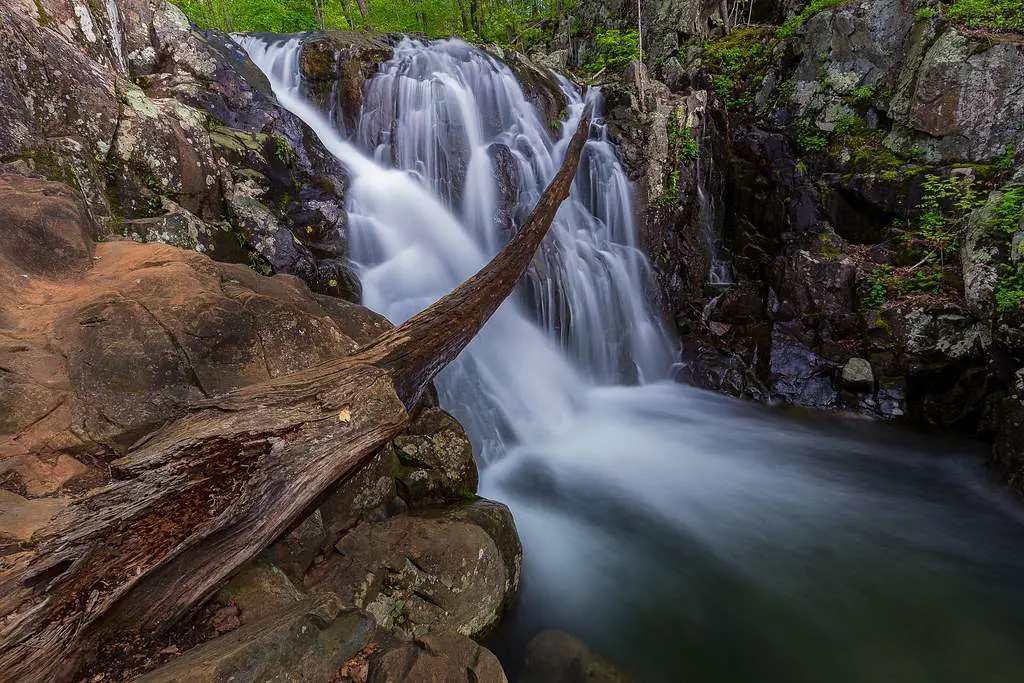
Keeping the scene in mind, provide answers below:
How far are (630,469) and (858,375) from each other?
452 cm

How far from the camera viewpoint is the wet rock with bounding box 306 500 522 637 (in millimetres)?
3086

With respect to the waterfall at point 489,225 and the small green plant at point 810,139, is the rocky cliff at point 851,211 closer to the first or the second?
the small green plant at point 810,139

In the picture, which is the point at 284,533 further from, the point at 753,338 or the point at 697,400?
the point at 753,338

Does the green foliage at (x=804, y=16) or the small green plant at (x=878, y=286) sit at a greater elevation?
the green foliage at (x=804, y=16)

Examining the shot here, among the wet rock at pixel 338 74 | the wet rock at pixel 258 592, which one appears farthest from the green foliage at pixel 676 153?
the wet rock at pixel 258 592

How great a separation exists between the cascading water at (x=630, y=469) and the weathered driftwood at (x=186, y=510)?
2167 millimetres

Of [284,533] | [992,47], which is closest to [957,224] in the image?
[992,47]

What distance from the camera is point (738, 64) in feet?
41.4

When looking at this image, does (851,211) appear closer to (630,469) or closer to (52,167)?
(630,469)

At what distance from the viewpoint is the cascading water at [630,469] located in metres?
3.95

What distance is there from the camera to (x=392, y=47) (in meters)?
10.2

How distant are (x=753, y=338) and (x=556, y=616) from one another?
713 cm

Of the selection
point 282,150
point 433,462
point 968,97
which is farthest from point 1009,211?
point 282,150

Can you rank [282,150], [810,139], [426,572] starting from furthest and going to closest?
[810,139]
[282,150]
[426,572]
